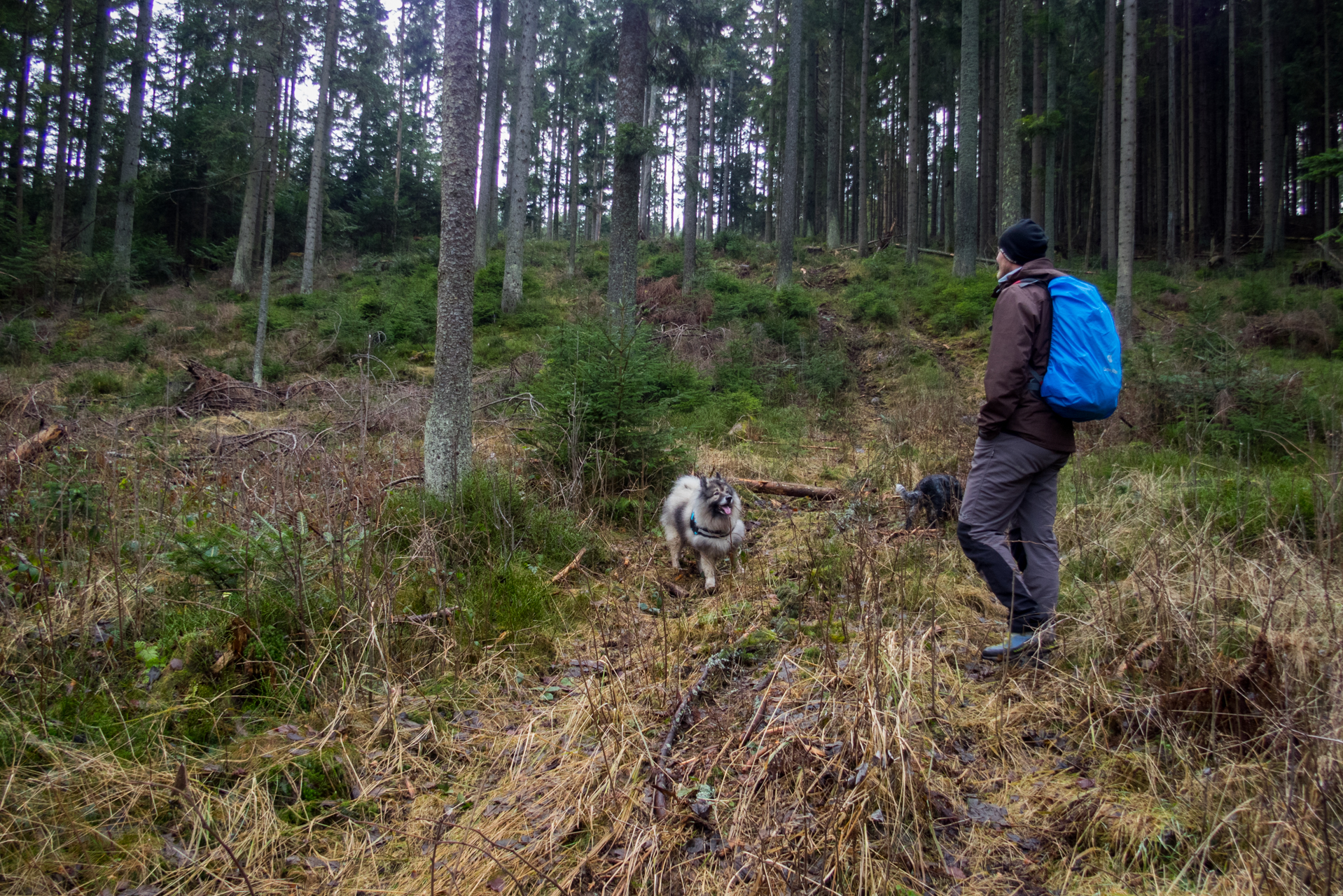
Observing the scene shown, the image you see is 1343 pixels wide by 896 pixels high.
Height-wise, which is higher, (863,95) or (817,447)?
(863,95)

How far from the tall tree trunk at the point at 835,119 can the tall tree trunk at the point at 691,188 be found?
539cm

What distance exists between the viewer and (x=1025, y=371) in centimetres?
343

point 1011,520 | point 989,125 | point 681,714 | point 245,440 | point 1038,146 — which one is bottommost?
point 681,714

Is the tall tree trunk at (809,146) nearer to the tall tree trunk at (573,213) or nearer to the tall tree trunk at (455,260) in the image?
the tall tree trunk at (573,213)

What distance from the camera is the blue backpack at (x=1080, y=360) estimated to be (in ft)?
10.8

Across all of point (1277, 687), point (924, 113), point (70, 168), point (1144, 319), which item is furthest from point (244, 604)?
point (924, 113)

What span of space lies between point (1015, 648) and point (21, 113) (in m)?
29.3

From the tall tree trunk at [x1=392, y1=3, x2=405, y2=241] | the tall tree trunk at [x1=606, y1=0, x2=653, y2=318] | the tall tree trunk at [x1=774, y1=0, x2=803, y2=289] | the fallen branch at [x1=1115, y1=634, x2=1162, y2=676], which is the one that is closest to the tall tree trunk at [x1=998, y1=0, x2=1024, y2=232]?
the tall tree trunk at [x1=774, y1=0, x2=803, y2=289]

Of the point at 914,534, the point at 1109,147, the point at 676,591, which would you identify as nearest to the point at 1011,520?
the point at 914,534

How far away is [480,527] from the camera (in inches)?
197

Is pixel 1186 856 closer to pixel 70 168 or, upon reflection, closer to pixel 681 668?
pixel 681 668

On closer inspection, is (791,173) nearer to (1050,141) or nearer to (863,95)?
(863,95)

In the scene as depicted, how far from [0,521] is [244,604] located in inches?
80.8

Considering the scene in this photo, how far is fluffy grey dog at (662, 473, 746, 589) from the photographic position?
538cm
